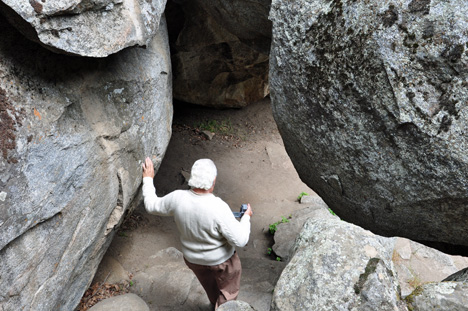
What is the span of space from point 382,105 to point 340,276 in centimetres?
152

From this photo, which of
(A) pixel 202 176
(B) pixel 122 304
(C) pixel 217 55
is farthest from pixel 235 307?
(C) pixel 217 55

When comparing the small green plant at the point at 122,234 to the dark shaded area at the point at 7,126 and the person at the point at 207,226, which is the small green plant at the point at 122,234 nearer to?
the person at the point at 207,226

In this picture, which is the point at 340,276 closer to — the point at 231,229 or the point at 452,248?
the point at 231,229

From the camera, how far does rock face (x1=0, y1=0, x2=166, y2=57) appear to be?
3.16m

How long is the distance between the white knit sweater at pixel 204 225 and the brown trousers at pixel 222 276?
101mm

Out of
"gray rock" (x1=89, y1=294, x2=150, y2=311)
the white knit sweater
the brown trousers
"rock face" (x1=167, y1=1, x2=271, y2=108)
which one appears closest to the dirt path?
"gray rock" (x1=89, y1=294, x2=150, y2=311)

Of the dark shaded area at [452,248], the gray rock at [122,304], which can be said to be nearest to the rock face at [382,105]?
the dark shaded area at [452,248]

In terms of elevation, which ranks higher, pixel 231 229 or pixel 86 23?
pixel 86 23

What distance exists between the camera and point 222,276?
13.9 feet

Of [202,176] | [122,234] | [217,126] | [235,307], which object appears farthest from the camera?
[217,126]

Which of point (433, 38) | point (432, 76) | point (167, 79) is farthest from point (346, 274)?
point (167, 79)

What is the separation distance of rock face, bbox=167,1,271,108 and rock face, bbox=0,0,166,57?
192cm

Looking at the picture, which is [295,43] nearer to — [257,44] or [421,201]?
[421,201]

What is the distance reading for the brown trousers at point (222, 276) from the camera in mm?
4176
